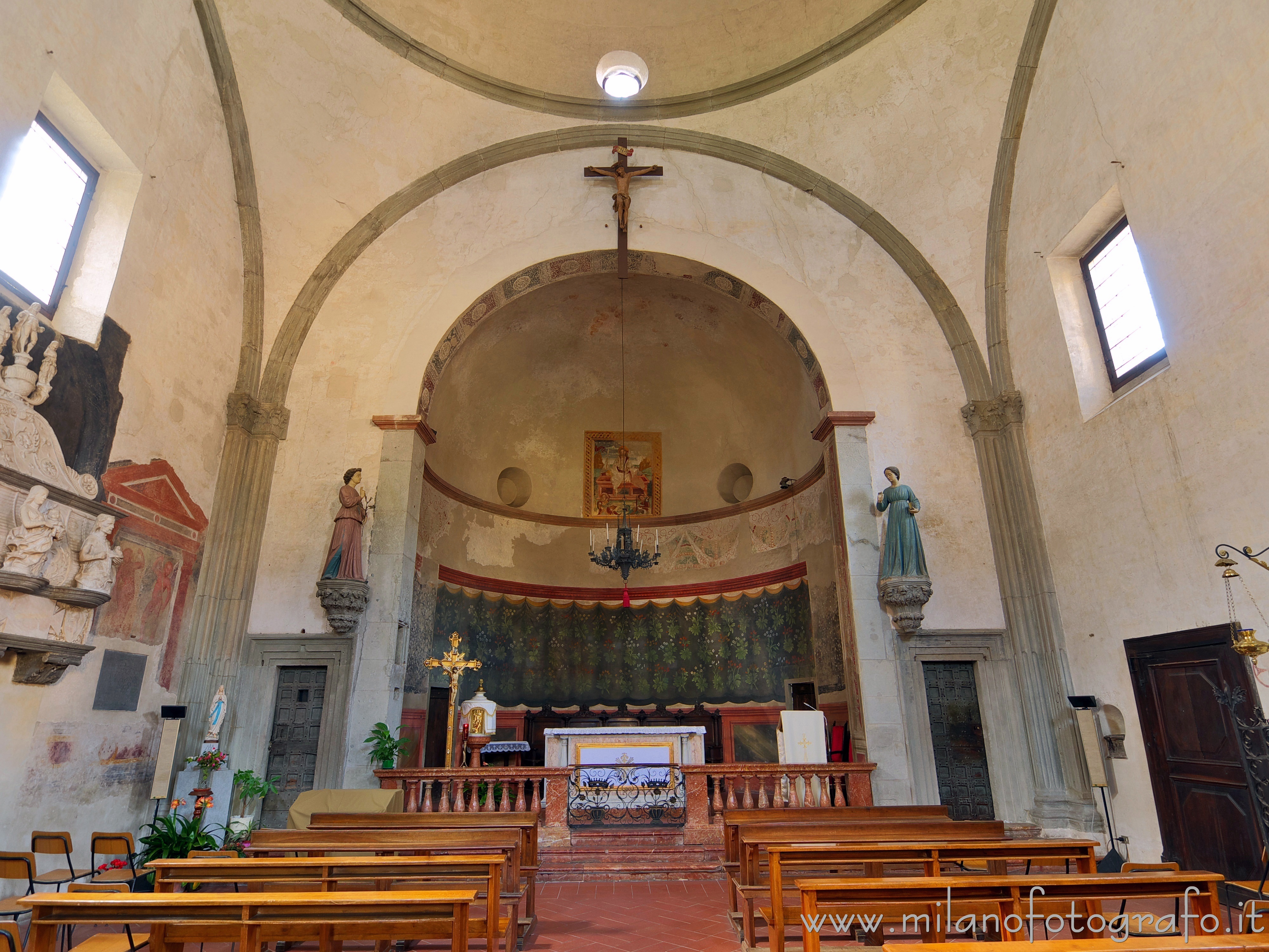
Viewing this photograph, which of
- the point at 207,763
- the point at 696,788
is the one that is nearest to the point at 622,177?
the point at 696,788

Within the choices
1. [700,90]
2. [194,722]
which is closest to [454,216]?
[700,90]

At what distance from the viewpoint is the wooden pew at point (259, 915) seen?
351cm

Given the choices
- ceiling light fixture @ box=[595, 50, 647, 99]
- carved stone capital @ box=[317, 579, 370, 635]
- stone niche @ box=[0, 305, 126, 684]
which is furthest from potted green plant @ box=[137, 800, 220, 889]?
ceiling light fixture @ box=[595, 50, 647, 99]

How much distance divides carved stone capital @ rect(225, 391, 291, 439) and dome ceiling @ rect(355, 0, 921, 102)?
235 inches

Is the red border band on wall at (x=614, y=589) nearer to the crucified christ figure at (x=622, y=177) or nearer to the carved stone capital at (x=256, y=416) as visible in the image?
the carved stone capital at (x=256, y=416)

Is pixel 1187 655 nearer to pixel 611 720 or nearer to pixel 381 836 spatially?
pixel 381 836

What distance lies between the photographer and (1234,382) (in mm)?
7051

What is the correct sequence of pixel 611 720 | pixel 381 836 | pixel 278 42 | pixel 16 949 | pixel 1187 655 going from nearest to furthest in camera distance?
1. pixel 16 949
2. pixel 381 836
3. pixel 1187 655
4. pixel 278 42
5. pixel 611 720

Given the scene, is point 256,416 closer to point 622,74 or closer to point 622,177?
point 622,177

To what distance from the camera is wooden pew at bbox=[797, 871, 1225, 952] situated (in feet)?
12.6

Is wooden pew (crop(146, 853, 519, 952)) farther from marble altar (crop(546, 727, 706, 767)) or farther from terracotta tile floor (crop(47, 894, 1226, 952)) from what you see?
marble altar (crop(546, 727, 706, 767))

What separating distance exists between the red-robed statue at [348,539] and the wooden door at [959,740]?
26.0 feet

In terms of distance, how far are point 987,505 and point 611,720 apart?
8.11 meters

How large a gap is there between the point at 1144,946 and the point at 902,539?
7.65 metres
